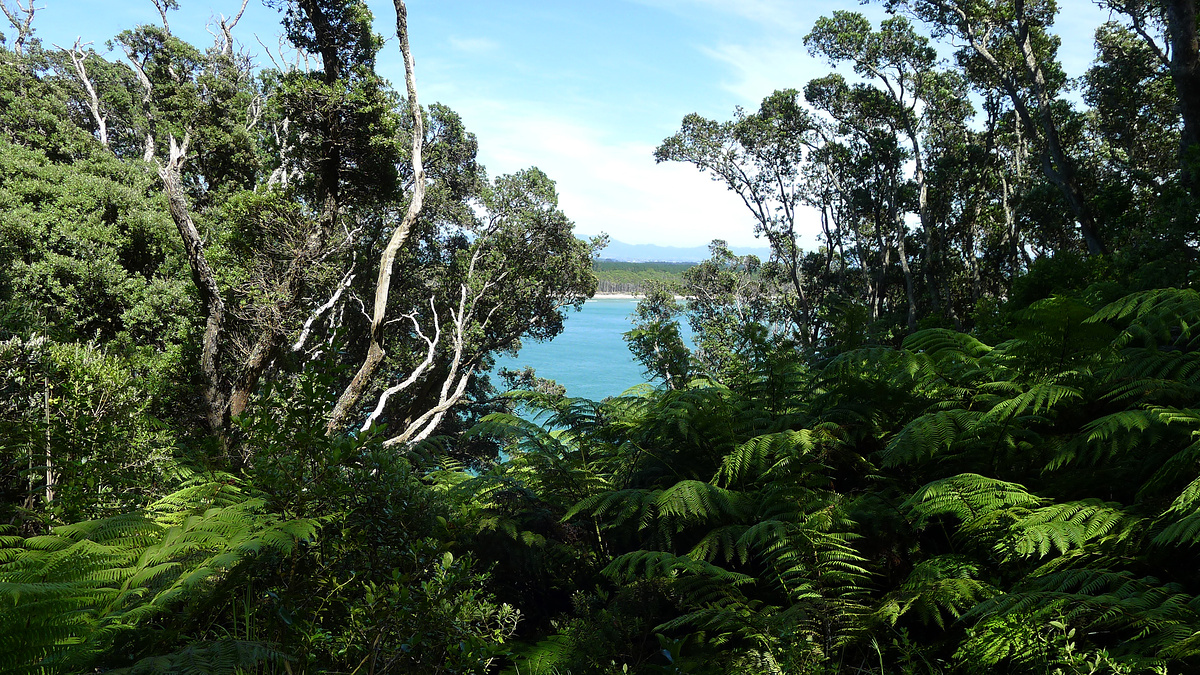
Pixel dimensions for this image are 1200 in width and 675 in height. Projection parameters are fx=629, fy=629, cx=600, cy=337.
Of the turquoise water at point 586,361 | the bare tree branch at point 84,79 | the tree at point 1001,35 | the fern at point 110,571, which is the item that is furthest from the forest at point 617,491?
the turquoise water at point 586,361

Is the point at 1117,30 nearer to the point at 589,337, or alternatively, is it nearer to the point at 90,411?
the point at 90,411

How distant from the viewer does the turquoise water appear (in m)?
47.2

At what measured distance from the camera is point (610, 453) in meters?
3.88

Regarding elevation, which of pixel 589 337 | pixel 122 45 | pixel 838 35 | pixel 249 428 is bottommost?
pixel 589 337

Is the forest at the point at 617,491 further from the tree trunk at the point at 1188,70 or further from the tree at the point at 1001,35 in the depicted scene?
the tree at the point at 1001,35

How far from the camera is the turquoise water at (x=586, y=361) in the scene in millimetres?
47188

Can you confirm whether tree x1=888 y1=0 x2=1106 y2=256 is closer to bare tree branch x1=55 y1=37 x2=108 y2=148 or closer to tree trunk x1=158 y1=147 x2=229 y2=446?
tree trunk x1=158 y1=147 x2=229 y2=446

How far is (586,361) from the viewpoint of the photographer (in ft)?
202

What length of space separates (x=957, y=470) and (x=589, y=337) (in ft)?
262

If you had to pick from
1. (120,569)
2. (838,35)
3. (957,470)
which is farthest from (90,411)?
(838,35)

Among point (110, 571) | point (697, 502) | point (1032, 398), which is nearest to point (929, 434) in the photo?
point (1032, 398)

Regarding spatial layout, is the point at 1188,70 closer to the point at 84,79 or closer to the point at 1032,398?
the point at 1032,398

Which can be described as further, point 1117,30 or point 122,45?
point 122,45

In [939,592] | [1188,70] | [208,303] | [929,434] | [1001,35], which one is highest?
[1001,35]
